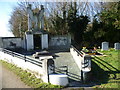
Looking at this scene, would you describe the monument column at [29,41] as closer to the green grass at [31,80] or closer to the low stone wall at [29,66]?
the low stone wall at [29,66]

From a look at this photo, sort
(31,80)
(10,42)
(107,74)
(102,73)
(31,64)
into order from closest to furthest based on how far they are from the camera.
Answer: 1. (31,80)
2. (107,74)
3. (102,73)
4. (31,64)
5. (10,42)

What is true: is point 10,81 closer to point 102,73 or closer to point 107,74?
point 102,73

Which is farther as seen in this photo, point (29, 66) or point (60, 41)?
point (60, 41)

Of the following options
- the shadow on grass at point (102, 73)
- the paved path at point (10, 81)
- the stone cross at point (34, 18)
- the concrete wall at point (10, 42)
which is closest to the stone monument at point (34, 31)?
the stone cross at point (34, 18)

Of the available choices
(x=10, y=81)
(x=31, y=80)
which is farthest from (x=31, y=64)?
(x=10, y=81)

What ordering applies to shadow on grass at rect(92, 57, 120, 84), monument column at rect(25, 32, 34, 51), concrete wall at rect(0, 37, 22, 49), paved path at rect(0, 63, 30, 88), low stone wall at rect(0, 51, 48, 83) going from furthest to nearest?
1. monument column at rect(25, 32, 34, 51)
2. concrete wall at rect(0, 37, 22, 49)
3. shadow on grass at rect(92, 57, 120, 84)
4. low stone wall at rect(0, 51, 48, 83)
5. paved path at rect(0, 63, 30, 88)

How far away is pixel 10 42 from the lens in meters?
20.0

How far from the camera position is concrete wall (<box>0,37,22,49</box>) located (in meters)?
19.5

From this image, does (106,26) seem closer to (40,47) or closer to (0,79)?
(40,47)

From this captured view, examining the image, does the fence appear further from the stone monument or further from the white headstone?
the stone monument

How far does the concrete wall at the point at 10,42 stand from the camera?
1950 centimetres

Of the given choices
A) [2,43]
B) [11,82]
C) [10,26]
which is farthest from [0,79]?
[10,26]

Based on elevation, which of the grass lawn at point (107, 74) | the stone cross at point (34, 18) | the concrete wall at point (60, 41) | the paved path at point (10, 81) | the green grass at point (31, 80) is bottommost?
the paved path at point (10, 81)

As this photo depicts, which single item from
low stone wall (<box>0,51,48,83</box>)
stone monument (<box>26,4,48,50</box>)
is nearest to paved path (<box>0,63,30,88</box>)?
low stone wall (<box>0,51,48,83</box>)
